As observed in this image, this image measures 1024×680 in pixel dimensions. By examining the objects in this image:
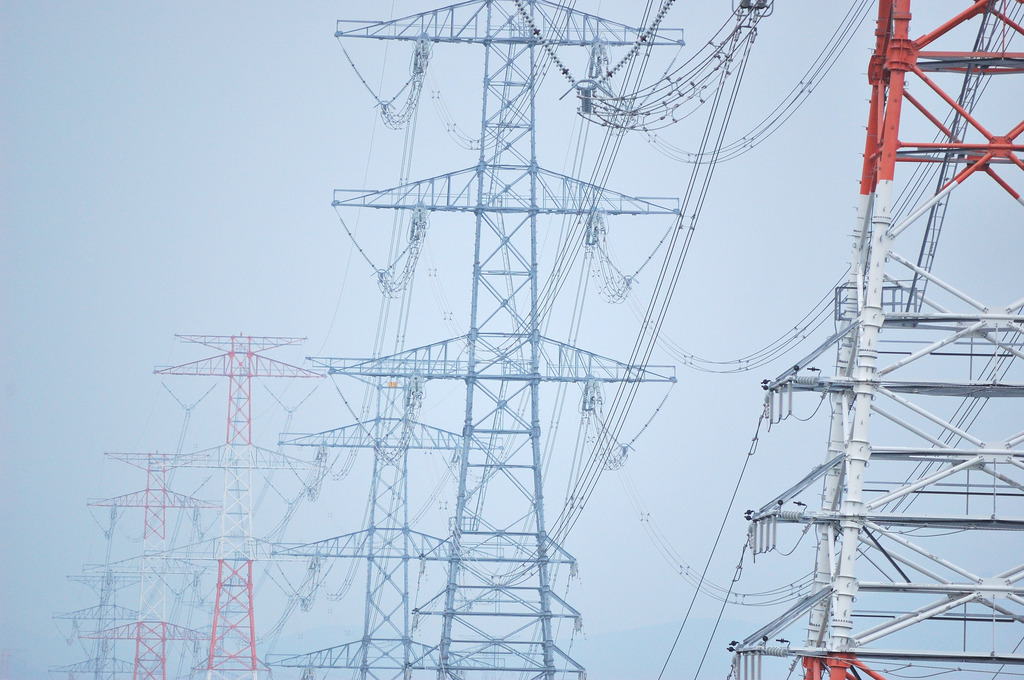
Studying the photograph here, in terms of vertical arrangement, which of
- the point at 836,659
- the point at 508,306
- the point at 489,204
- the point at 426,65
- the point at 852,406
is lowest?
the point at 836,659

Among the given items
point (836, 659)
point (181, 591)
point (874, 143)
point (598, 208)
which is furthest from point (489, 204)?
point (181, 591)

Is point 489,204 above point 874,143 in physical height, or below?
above

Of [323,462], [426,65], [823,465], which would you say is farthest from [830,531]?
[323,462]

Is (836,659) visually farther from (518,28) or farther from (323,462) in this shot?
(323,462)

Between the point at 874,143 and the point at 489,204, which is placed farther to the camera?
the point at 489,204

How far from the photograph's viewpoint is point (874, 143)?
1928 cm

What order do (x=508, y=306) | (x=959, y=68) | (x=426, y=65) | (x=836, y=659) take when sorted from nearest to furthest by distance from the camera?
1. (x=836, y=659)
2. (x=959, y=68)
3. (x=508, y=306)
4. (x=426, y=65)

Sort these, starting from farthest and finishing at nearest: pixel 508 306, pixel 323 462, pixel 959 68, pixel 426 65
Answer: pixel 323 462, pixel 426 65, pixel 508 306, pixel 959 68

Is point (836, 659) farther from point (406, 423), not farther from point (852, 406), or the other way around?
point (406, 423)

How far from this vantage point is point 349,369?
3800cm

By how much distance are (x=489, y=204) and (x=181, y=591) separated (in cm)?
3791

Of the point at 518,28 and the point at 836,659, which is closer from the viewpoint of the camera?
the point at 836,659

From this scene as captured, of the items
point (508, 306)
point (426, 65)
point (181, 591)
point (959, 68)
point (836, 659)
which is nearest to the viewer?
point (836, 659)

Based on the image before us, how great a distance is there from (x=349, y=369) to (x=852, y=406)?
20357 millimetres
